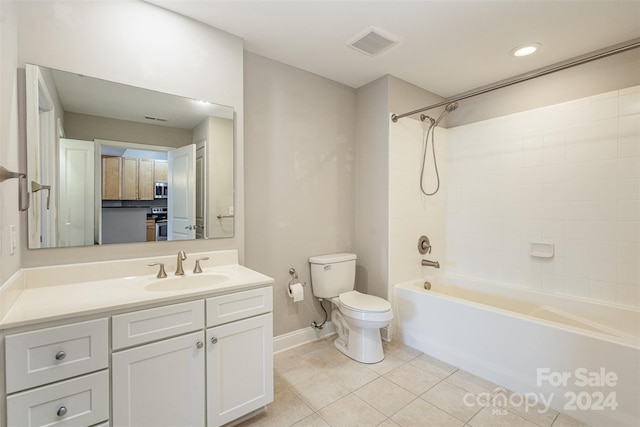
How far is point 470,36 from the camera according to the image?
2025mm

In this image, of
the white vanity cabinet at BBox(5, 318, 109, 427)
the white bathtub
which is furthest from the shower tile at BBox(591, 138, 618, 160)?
the white vanity cabinet at BBox(5, 318, 109, 427)

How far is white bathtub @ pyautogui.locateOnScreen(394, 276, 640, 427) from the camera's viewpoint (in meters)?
1.59

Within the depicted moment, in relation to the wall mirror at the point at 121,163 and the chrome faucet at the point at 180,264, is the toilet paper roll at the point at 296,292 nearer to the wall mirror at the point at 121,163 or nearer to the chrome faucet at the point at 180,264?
the wall mirror at the point at 121,163

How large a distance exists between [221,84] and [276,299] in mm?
1687

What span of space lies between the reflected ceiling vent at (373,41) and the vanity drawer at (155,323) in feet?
6.50

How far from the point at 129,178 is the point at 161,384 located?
1.13 m

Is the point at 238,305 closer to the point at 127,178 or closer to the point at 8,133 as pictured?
the point at 127,178

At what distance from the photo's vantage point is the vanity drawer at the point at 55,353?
3.33 ft

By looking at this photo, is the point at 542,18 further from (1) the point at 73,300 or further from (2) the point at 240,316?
(1) the point at 73,300

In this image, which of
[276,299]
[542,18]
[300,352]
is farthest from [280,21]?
[300,352]

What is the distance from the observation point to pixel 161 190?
1.81 meters

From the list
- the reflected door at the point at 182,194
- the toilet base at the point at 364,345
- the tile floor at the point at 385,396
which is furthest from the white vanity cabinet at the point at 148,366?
the toilet base at the point at 364,345

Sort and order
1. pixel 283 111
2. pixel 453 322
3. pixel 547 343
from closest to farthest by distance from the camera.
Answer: pixel 547 343
pixel 453 322
pixel 283 111

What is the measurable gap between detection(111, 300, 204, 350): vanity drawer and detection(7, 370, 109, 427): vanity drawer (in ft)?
0.48
